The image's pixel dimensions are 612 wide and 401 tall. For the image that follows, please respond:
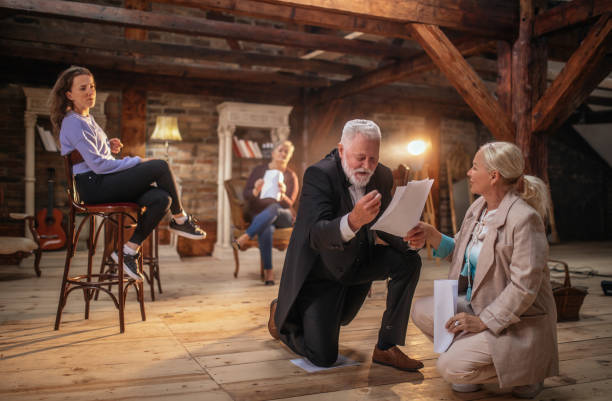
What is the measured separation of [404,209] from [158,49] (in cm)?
495

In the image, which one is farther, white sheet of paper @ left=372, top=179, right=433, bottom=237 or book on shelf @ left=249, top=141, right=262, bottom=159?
book on shelf @ left=249, top=141, right=262, bottom=159

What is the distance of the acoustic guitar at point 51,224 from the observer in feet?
22.0

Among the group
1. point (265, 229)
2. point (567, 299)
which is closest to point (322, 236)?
point (567, 299)

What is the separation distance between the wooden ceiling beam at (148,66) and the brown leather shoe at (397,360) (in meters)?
5.42

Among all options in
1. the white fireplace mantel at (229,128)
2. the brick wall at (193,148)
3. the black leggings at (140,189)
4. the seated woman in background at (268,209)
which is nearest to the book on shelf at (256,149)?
the white fireplace mantel at (229,128)

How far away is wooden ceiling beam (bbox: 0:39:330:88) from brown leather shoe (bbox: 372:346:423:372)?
5.42 m

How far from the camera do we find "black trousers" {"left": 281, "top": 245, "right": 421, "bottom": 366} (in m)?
2.45

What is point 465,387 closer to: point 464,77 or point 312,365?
point 312,365

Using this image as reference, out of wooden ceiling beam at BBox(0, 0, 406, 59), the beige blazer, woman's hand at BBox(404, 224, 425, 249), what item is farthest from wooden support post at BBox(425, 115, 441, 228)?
the beige blazer

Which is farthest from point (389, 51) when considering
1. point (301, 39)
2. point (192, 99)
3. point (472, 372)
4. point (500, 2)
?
point (472, 372)

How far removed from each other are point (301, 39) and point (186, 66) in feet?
6.29

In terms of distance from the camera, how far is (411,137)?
30.3ft

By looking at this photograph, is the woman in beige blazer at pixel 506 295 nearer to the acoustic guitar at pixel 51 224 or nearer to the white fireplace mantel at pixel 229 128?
the white fireplace mantel at pixel 229 128

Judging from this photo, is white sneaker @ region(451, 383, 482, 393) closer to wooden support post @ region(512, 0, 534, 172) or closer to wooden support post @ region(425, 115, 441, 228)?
wooden support post @ region(512, 0, 534, 172)
